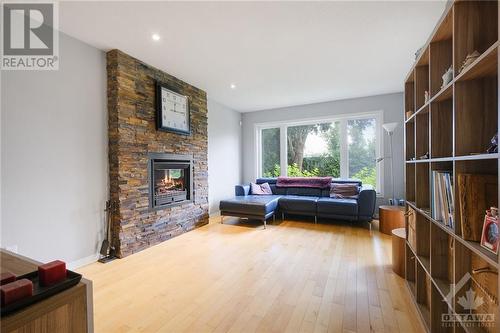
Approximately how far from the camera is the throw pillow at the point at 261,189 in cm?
509

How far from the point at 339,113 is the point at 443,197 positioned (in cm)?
407

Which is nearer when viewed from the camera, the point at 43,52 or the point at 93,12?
the point at 93,12

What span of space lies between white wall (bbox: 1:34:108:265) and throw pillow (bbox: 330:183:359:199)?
383cm

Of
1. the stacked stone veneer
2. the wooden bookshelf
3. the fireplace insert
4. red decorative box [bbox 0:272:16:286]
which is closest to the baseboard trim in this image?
the stacked stone veneer

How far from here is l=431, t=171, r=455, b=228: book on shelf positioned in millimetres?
1232

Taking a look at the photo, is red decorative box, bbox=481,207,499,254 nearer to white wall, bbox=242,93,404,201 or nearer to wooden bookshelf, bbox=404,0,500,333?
wooden bookshelf, bbox=404,0,500,333

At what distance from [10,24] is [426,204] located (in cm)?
389

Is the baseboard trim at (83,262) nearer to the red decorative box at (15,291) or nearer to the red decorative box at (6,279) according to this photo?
the red decorative box at (6,279)

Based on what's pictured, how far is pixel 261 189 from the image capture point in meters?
5.14

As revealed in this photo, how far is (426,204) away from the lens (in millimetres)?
1751

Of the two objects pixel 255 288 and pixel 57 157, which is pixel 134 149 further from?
pixel 255 288

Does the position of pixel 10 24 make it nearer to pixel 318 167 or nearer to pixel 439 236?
pixel 439 236

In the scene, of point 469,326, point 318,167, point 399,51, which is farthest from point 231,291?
point 318,167

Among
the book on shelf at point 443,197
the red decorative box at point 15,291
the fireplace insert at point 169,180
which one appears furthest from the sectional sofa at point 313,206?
the red decorative box at point 15,291
